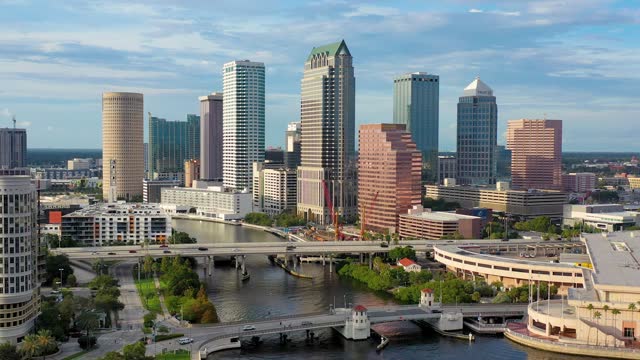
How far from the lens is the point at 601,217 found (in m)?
114

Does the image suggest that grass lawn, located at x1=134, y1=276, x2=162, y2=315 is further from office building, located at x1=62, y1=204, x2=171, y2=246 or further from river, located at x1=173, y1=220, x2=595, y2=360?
office building, located at x1=62, y1=204, x2=171, y2=246

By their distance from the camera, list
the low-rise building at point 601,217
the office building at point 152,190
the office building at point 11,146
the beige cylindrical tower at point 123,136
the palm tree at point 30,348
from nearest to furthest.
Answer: the palm tree at point 30,348 → the low-rise building at point 601,217 → the beige cylindrical tower at point 123,136 → the office building at point 152,190 → the office building at point 11,146

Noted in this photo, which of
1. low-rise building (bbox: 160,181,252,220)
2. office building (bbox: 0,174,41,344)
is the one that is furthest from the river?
low-rise building (bbox: 160,181,252,220)

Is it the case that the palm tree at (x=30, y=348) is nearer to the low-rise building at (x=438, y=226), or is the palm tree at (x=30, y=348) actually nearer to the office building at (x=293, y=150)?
the low-rise building at (x=438, y=226)

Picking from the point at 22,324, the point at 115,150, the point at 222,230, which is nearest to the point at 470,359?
the point at 22,324

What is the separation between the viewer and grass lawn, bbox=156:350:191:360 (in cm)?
4372

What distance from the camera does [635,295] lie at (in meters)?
49.1

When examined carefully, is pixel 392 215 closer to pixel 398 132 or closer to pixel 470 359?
pixel 398 132

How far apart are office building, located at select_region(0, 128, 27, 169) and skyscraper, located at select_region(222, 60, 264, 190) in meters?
43.8

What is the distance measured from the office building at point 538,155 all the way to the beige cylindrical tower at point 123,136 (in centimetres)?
7643

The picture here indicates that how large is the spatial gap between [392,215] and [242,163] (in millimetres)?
51343

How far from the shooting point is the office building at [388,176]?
347ft

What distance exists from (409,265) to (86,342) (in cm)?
3664

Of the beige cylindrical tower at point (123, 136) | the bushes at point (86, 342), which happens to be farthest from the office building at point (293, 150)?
the bushes at point (86, 342)
